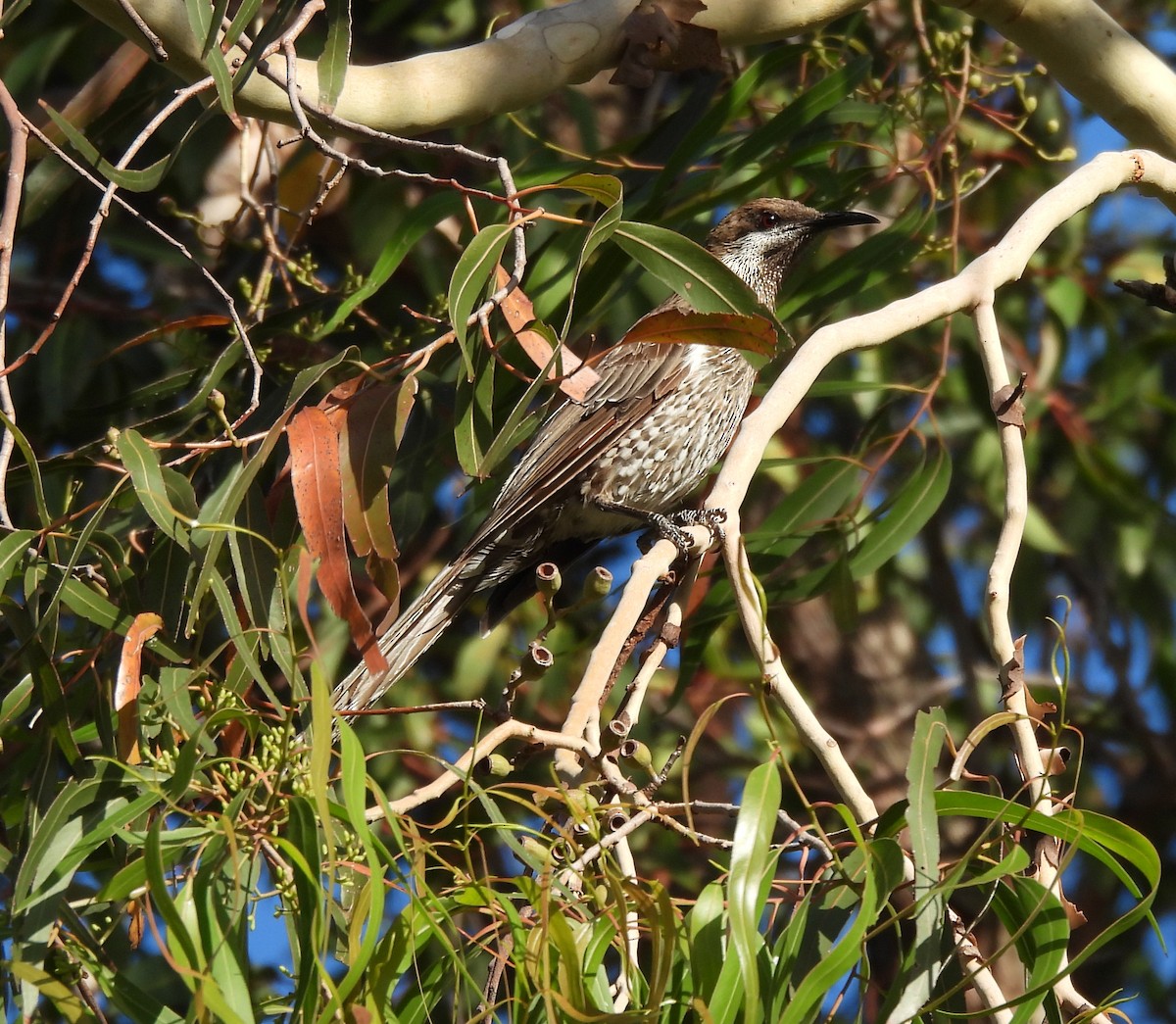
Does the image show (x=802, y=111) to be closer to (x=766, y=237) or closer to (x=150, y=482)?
(x=766, y=237)

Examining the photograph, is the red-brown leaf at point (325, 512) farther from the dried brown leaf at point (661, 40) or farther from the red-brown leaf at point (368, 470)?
the dried brown leaf at point (661, 40)

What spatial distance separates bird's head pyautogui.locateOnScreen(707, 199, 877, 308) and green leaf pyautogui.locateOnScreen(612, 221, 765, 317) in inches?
61.9

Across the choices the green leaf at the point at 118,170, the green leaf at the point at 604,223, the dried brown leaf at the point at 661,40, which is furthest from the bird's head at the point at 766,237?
the green leaf at the point at 118,170

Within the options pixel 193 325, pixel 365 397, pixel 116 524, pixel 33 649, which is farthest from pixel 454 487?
pixel 33 649

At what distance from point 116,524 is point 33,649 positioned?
887 mm

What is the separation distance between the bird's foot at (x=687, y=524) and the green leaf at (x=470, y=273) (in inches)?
15.6

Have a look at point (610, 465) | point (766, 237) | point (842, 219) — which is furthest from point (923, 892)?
point (766, 237)

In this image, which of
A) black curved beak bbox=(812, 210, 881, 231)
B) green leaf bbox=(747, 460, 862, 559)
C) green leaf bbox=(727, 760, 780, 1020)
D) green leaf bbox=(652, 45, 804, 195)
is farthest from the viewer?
black curved beak bbox=(812, 210, 881, 231)

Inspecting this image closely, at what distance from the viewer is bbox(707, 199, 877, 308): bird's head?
3.62 m

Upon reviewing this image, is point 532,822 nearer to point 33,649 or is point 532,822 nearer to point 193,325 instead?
point 193,325

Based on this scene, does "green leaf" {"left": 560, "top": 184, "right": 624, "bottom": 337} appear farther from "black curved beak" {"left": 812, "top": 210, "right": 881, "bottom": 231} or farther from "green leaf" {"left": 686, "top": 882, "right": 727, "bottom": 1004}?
"black curved beak" {"left": 812, "top": 210, "right": 881, "bottom": 231}

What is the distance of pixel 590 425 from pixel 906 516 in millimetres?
770

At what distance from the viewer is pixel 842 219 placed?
3.45 m

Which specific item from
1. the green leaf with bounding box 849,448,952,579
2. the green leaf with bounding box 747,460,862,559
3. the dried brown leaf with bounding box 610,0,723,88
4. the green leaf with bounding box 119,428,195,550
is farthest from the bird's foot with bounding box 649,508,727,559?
the dried brown leaf with bounding box 610,0,723,88
